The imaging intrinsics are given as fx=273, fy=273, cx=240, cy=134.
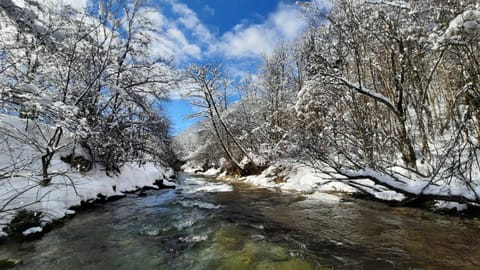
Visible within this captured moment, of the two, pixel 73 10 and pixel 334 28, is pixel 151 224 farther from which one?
pixel 334 28

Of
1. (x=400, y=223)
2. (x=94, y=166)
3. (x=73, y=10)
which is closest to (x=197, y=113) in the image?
(x=94, y=166)

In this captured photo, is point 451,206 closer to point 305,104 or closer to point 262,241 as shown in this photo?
point 262,241

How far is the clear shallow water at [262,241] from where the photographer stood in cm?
421

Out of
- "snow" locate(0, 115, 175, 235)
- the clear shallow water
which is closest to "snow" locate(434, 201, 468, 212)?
the clear shallow water

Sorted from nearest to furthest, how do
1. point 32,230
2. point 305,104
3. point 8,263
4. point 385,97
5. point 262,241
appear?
point 8,263, point 262,241, point 32,230, point 385,97, point 305,104

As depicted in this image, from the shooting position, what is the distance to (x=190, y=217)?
7590 mm

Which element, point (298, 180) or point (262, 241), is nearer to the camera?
point (262, 241)

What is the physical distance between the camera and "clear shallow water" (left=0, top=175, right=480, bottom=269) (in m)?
4.21

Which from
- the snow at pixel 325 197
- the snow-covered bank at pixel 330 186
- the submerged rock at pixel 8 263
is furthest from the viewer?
the snow at pixel 325 197

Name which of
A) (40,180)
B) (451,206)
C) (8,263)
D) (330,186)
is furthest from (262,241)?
(330,186)

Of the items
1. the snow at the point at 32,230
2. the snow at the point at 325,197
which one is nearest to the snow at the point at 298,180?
the snow at the point at 325,197

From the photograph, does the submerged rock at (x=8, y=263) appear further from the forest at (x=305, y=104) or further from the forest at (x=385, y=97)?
the forest at (x=385, y=97)

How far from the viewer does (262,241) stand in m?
5.15

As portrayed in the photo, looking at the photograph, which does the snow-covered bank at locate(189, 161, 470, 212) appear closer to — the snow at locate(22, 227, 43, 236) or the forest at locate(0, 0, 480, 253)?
the forest at locate(0, 0, 480, 253)
